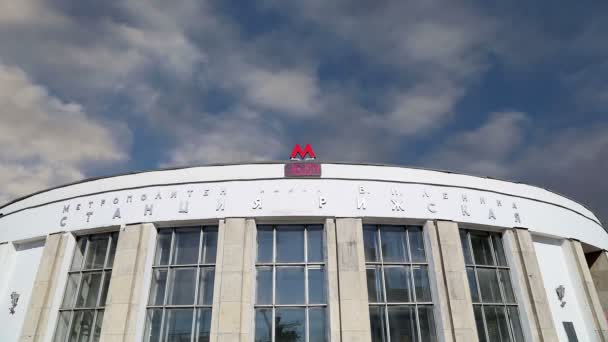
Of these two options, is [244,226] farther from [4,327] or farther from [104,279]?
[4,327]

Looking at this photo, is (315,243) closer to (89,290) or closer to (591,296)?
(89,290)

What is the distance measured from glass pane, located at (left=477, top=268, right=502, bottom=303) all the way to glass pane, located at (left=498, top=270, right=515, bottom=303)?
0.36 m

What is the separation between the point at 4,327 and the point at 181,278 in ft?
30.8

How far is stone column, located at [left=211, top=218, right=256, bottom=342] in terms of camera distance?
14758 mm

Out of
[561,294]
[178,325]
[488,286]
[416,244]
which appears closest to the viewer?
[178,325]

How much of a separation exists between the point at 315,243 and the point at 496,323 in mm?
8548

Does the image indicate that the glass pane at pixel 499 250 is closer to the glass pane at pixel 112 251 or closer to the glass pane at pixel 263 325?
the glass pane at pixel 263 325

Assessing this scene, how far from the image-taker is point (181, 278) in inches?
650

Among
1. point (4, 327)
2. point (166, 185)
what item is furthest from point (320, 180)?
point (4, 327)

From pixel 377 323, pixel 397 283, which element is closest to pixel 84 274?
pixel 377 323

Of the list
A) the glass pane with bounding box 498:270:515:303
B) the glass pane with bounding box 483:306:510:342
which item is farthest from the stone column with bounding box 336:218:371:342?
the glass pane with bounding box 498:270:515:303

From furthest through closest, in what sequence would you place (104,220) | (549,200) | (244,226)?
(549,200), (104,220), (244,226)

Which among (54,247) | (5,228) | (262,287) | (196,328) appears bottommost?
(196,328)

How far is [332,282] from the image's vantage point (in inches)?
611
